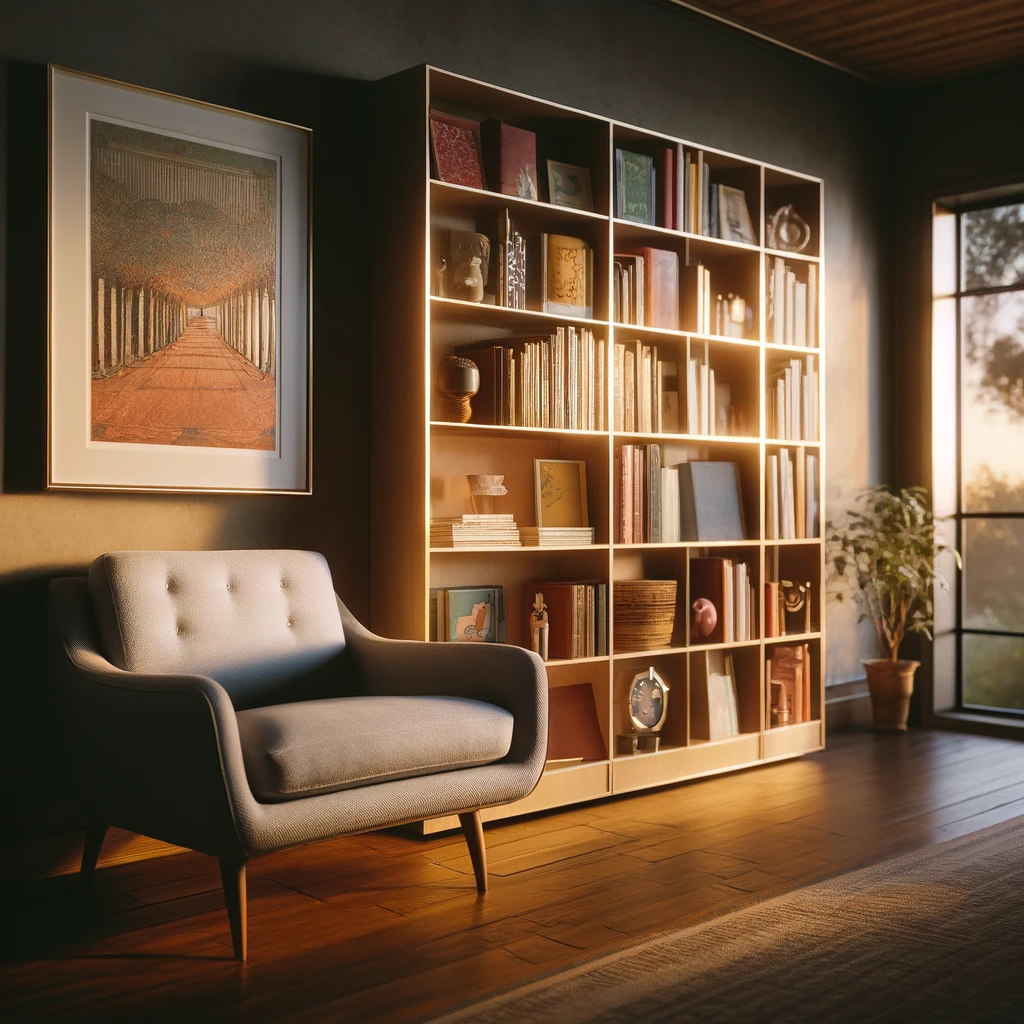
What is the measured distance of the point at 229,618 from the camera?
317cm

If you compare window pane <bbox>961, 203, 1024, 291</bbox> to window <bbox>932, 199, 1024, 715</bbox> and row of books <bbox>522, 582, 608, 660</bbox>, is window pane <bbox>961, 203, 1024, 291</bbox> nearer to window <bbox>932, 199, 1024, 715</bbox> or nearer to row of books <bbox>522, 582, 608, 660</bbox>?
window <bbox>932, 199, 1024, 715</bbox>

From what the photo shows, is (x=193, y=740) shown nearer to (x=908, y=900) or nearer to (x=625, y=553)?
(x=908, y=900)

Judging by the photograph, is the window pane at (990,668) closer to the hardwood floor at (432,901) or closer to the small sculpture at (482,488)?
the hardwood floor at (432,901)

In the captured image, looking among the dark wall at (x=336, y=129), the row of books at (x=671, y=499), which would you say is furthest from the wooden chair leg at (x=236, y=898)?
the row of books at (x=671, y=499)

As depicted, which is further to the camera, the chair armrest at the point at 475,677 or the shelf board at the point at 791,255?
the shelf board at the point at 791,255

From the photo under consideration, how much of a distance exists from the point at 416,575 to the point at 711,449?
178cm

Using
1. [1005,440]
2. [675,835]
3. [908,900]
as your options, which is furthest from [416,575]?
[1005,440]

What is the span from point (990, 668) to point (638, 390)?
9.35 ft

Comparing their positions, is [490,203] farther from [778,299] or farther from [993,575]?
[993,575]

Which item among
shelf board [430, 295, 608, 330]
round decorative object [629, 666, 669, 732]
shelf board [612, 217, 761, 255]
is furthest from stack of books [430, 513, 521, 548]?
shelf board [612, 217, 761, 255]

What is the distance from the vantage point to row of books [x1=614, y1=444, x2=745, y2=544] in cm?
431

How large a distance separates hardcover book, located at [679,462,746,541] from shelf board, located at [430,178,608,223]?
107 cm

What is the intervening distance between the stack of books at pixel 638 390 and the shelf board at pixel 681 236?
0.41 meters

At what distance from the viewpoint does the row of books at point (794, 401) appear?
16.2ft
